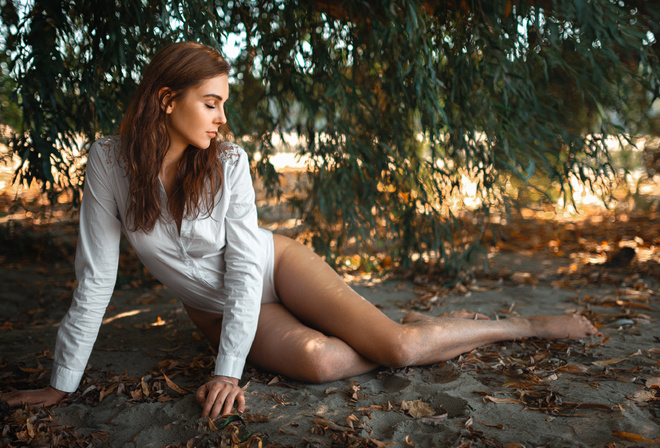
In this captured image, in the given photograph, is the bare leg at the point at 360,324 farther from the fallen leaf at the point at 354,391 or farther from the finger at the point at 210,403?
the finger at the point at 210,403

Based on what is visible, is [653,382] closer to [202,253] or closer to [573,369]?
[573,369]

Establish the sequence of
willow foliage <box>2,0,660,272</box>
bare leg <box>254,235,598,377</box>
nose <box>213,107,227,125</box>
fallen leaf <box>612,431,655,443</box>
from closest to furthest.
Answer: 1. fallen leaf <box>612,431,655,443</box>
2. nose <box>213,107,227,125</box>
3. bare leg <box>254,235,598,377</box>
4. willow foliage <box>2,0,660,272</box>

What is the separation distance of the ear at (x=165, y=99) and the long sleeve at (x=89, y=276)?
0.91 ft

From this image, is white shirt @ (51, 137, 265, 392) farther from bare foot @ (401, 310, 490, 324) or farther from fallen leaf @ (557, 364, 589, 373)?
fallen leaf @ (557, 364, 589, 373)

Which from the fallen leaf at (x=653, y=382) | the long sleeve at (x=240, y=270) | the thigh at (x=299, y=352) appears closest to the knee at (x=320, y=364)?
the thigh at (x=299, y=352)

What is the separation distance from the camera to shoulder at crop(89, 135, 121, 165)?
5.94ft

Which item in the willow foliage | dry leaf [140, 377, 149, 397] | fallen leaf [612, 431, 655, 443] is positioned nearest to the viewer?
fallen leaf [612, 431, 655, 443]

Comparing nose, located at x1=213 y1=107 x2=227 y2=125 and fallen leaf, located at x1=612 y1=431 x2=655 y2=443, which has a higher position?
nose, located at x1=213 y1=107 x2=227 y2=125

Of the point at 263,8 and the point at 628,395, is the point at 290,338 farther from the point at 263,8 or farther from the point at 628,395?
the point at 263,8

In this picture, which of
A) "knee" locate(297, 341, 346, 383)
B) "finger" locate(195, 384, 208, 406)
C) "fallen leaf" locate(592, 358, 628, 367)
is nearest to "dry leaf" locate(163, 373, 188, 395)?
"finger" locate(195, 384, 208, 406)

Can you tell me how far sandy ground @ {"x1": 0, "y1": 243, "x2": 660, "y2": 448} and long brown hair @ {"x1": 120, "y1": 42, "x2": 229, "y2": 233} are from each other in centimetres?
68

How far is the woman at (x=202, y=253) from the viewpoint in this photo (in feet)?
5.85

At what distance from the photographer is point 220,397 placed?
68.0 inches

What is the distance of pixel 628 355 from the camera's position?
219 cm
